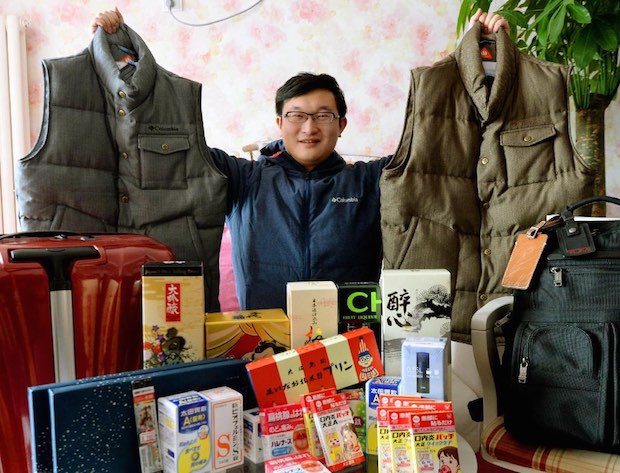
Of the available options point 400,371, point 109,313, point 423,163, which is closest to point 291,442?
point 400,371

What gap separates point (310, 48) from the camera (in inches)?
92.8

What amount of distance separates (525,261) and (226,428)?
0.66m

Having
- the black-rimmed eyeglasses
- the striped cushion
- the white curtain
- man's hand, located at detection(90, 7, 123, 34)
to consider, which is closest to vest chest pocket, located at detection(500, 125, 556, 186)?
the black-rimmed eyeglasses

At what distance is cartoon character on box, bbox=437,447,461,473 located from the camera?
763 mm

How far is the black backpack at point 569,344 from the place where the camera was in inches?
37.1

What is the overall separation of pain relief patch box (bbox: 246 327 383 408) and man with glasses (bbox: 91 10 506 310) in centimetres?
44

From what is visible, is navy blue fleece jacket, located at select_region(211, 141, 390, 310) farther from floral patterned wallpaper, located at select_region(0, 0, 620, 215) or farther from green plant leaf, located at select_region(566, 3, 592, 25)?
floral patterned wallpaper, located at select_region(0, 0, 620, 215)

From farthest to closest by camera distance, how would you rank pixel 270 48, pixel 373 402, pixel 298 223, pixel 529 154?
pixel 270 48, pixel 298 223, pixel 529 154, pixel 373 402

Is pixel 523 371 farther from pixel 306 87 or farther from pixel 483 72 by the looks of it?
pixel 306 87

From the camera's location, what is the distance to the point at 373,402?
0.87 m

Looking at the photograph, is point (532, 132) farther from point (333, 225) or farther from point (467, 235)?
point (333, 225)

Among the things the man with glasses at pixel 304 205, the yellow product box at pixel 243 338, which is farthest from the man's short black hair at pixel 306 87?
the yellow product box at pixel 243 338

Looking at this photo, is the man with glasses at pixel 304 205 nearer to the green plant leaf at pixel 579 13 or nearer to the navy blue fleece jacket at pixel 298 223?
the navy blue fleece jacket at pixel 298 223

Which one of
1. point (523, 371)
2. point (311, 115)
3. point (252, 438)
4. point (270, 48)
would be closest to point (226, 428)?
point (252, 438)
